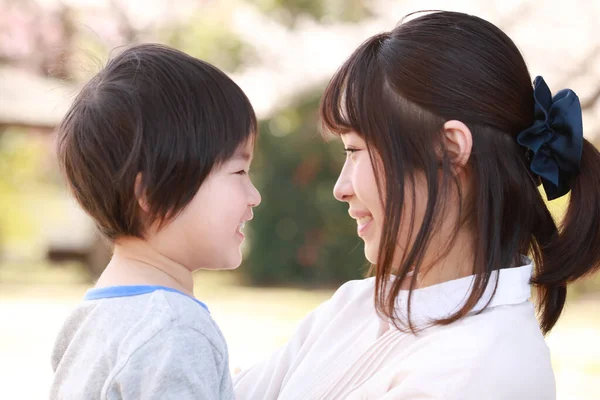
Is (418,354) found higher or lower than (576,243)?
lower

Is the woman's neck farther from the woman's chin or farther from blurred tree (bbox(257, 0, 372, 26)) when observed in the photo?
blurred tree (bbox(257, 0, 372, 26))

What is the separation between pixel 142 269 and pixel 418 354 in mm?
553

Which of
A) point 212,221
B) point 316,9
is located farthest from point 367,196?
point 316,9

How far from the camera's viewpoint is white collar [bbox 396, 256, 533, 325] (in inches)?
66.1

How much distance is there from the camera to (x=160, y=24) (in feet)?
40.9

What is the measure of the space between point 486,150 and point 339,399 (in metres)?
0.60

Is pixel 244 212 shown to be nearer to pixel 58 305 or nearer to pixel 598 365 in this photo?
pixel 598 365

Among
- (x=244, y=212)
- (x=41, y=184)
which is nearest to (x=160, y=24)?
(x=41, y=184)

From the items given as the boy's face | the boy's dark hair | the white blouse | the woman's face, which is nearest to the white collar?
the white blouse

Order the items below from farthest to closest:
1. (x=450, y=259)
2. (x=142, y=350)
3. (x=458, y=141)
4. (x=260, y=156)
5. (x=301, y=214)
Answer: (x=260, y=156)
(x=301, y=214)
(x=450, y=259)
(x=458, y=141)
(x=142, y=350)

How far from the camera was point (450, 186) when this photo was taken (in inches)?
68.7

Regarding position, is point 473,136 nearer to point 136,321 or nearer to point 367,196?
point 367,196

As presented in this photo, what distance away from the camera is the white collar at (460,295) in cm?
168

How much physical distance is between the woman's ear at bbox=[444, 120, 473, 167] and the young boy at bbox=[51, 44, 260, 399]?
1.31ft
